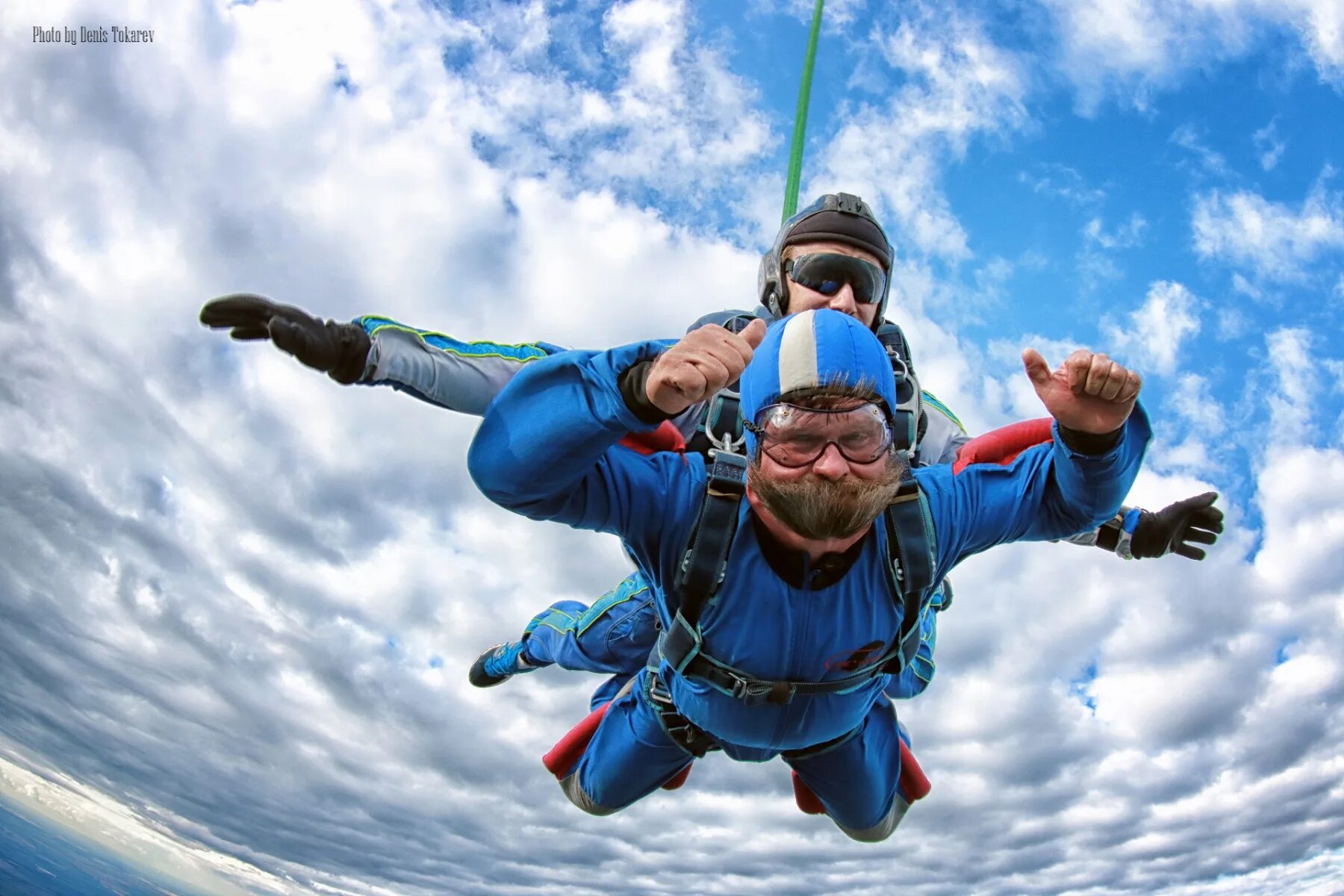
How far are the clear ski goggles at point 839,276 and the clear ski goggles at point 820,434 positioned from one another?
1.38 meters

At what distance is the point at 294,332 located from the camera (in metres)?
2.36

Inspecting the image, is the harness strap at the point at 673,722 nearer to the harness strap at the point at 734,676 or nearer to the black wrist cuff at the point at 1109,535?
the harness strap at the point at 734,676

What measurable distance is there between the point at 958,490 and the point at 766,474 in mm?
787

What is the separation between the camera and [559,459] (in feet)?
6.70

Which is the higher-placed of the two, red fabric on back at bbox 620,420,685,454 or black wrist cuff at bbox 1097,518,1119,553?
black wrist cuff at bbox 1097,518,1119,553

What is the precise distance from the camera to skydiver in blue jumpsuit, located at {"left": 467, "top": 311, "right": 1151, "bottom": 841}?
2020 mm

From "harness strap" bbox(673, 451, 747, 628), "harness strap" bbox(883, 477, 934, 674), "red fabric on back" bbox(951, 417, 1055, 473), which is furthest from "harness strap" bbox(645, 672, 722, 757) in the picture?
"red fabric on back" bbox(951, 417, 1055, 473)

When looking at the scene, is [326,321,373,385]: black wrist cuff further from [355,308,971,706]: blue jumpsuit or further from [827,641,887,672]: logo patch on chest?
[827,641,887,672]: logo patch on chest

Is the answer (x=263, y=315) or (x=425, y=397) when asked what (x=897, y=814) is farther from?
(x=263, y=315)

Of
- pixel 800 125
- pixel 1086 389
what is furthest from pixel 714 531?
pixel 800 125

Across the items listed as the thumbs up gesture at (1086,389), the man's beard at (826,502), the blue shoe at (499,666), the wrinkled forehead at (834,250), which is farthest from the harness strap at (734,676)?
the blue shoe at (499,666)

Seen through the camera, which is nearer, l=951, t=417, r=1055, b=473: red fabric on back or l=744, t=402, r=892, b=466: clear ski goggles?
l=744, t=402, r=892, b=466: clear ski goggles

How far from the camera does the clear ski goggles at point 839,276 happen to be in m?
3.72

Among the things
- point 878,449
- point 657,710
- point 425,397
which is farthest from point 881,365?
point 657,710
